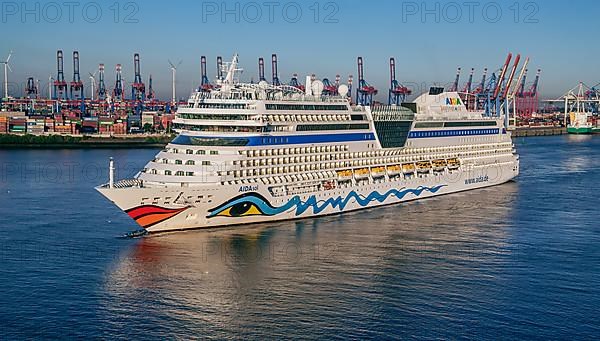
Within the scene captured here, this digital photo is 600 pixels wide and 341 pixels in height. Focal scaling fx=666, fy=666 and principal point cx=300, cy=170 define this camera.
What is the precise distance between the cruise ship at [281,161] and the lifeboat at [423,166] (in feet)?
0.15

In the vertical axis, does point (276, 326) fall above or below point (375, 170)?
below

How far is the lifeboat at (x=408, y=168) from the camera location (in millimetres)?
26459

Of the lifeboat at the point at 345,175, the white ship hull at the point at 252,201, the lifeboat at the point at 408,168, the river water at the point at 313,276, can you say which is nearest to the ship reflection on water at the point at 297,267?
the river water at the point at 313,276

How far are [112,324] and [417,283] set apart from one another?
681 centimetres

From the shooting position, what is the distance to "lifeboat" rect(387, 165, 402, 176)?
1014 inches

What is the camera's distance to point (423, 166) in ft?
90.6

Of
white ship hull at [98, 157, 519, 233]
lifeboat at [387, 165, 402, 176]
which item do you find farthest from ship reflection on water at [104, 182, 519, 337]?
lifeboat at [387, 165, 402, 176]

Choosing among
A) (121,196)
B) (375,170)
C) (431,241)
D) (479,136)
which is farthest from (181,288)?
(479,136)

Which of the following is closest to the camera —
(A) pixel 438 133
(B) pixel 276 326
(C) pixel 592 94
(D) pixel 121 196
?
(B) pixel 276 326

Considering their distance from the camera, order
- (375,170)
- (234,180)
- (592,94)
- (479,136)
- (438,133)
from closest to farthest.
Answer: (234,180)
(375,170)
(438,133)
(479,136)
(592,94)

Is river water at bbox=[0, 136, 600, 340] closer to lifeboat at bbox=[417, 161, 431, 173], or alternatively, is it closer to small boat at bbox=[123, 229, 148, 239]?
small boat at bbox=[123, 229, 148, 239]

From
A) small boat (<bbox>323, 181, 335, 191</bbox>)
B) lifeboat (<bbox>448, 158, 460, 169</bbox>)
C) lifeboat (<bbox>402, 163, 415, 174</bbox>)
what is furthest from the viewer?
lifeboat (<bbox>448, 158, 460, 169</bbox>)

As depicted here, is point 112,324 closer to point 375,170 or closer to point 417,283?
point 417,283

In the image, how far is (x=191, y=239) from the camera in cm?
1902
